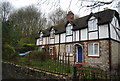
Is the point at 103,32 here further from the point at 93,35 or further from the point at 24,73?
the point at 24,73

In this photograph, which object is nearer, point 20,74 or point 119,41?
point 20,74

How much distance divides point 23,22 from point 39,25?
4.39m

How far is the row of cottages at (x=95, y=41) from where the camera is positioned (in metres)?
10.1

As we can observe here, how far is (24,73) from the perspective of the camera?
862 cm

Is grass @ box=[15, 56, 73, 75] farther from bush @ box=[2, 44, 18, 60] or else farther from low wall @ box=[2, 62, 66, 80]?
bush @ box=[2, 44, 18, 60]

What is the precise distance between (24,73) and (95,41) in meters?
8.35

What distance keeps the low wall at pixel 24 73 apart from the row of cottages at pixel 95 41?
3.29 m

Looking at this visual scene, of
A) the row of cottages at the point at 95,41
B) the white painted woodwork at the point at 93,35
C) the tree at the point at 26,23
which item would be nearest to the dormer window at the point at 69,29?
the row of cottages at the point at 95,41

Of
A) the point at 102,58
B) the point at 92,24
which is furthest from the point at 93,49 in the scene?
the point at 92,24

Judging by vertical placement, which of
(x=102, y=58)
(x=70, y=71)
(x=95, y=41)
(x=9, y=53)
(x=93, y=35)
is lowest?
(x=70, y=71)

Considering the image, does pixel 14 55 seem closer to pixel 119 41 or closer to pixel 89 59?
pixel 89 59

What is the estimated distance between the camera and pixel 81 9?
3447 millimetres

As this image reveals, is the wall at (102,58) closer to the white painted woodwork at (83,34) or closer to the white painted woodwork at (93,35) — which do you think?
the white painted woodwork at (93,35)

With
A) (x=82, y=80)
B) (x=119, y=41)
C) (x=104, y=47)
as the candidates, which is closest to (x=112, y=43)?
(x=104, y=47)
